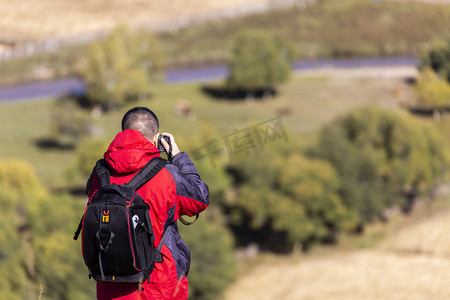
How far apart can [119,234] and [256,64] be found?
101769 millimetres

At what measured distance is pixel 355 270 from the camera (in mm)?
52750

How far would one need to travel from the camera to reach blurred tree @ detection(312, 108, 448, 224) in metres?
66.1

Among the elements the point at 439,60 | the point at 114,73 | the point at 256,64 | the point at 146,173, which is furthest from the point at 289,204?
the point at 146,173

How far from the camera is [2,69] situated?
10944 cm

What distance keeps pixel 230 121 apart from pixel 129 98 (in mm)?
23037

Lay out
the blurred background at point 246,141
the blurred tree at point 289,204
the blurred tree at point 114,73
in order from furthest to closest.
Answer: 1. the blurred tree at point 114,73
2. the blurred tree at point 289,204
3. the blurred background at point 246,141

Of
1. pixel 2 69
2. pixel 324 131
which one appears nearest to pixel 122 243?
pixel 324 131

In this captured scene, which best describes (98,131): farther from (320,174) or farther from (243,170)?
(320,174)

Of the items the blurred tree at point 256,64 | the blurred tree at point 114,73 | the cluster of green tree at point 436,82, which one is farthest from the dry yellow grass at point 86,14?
the cluster of green tree at point 436,82

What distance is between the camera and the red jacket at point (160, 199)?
17.4ft

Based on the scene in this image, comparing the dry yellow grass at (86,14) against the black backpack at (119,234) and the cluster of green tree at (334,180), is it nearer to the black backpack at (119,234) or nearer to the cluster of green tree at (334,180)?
the cluster of green tree at (334,180)

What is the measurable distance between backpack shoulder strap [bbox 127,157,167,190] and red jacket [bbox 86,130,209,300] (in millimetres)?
43

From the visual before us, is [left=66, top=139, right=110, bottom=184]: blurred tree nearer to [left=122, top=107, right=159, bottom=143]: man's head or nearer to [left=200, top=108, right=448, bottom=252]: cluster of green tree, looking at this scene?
[left=200, top=108, right=448, bottom=252]: cluster of green tree

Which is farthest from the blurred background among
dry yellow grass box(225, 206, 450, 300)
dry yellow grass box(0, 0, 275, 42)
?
dry yellow grass box(0, 0, 275, 42)
